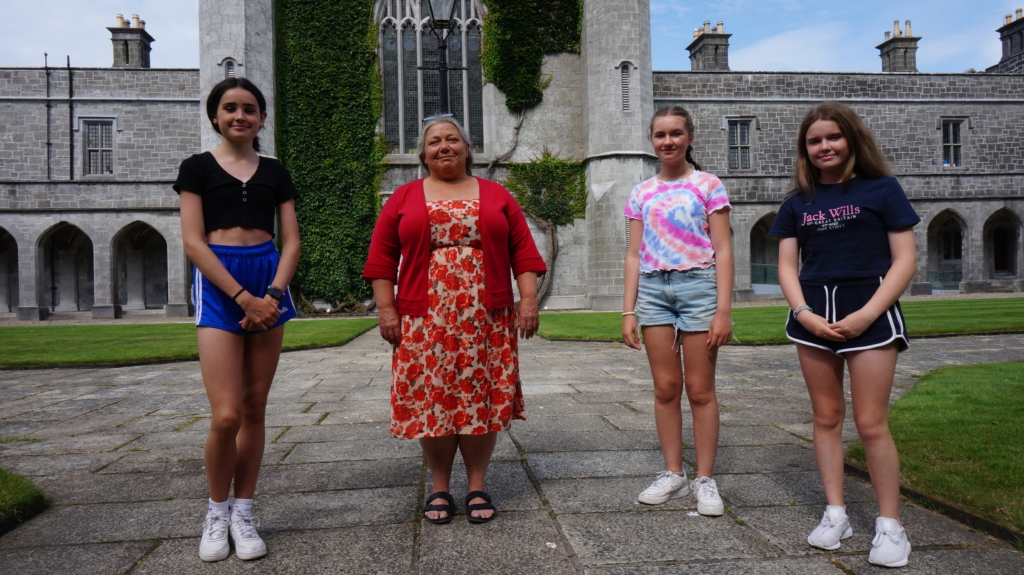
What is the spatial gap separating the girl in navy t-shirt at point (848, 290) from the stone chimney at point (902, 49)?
29493 millimetres

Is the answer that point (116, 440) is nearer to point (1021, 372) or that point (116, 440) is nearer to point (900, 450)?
point (900, 450)

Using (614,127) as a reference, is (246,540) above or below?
below

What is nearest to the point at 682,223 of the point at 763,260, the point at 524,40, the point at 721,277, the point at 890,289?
the point at 721,277

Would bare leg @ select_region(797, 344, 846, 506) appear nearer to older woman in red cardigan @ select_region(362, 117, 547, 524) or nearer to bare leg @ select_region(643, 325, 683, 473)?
bare leg @ select_region(643, 325, 683, 473)

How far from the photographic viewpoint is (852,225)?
2.29 metres

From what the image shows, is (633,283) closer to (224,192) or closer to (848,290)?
(848,290)

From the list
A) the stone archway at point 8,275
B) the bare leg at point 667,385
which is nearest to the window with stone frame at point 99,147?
the stone archway at point 8,275

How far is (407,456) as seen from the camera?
3.64 meters

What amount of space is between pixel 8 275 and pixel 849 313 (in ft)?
95.5

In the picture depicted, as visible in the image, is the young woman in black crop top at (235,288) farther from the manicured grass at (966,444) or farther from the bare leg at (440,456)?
the manicured grass at (966,444)

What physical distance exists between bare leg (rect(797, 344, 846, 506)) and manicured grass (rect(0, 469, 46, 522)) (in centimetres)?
313

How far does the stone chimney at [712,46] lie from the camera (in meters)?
27.2

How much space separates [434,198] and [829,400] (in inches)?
66.9

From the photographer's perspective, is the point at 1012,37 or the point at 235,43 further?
the point at 1012,37
